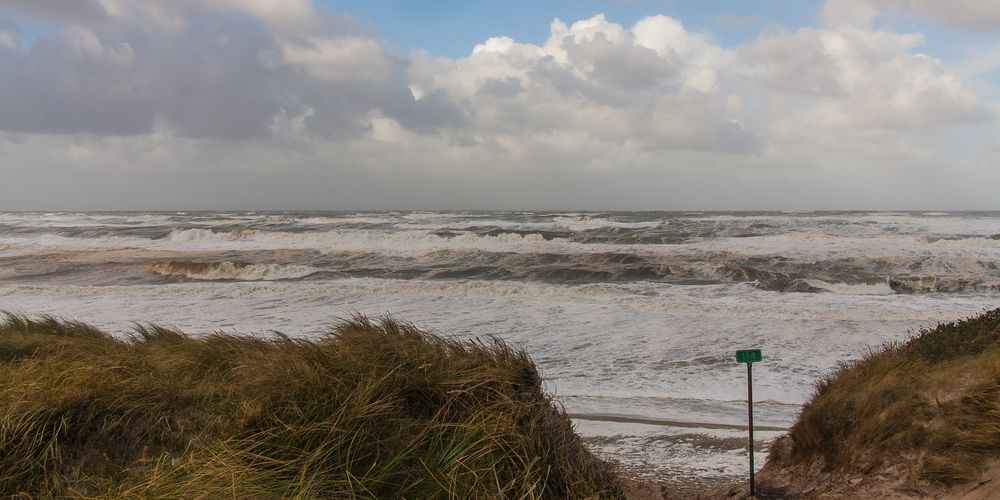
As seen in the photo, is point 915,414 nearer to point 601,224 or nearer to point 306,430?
point 306,430

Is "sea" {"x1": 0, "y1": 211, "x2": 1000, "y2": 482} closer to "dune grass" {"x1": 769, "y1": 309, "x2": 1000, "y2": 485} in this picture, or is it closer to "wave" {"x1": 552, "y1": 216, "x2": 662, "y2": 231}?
A: "dune grass" {"x1": 769, "y1": 309, "x2": 1000, "y2": 485}

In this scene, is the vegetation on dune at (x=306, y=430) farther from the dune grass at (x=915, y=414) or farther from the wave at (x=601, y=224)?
the wave at (x=601, y=224)

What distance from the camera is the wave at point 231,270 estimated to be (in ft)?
79.7

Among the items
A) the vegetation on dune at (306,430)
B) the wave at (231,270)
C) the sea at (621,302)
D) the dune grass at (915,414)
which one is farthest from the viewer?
the wave at (231,270)

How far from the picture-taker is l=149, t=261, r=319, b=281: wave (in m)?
24.3

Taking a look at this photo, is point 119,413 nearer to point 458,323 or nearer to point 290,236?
point 458,323

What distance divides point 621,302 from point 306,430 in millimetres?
14275

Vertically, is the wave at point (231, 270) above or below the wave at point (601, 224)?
below

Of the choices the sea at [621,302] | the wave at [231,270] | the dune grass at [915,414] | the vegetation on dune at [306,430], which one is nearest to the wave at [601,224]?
the sea at [621,302]

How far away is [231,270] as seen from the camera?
84.9 feet

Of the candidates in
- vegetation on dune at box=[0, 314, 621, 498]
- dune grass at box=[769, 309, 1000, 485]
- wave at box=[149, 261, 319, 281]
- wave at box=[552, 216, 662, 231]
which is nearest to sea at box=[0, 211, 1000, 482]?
wave at box=[149, 261, 319, 281]

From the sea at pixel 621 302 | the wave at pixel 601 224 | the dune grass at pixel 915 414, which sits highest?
the wave at pixel 601 224

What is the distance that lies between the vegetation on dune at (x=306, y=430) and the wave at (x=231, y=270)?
68.3ft

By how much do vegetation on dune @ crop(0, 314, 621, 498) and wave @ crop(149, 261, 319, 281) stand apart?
68.3 feet
